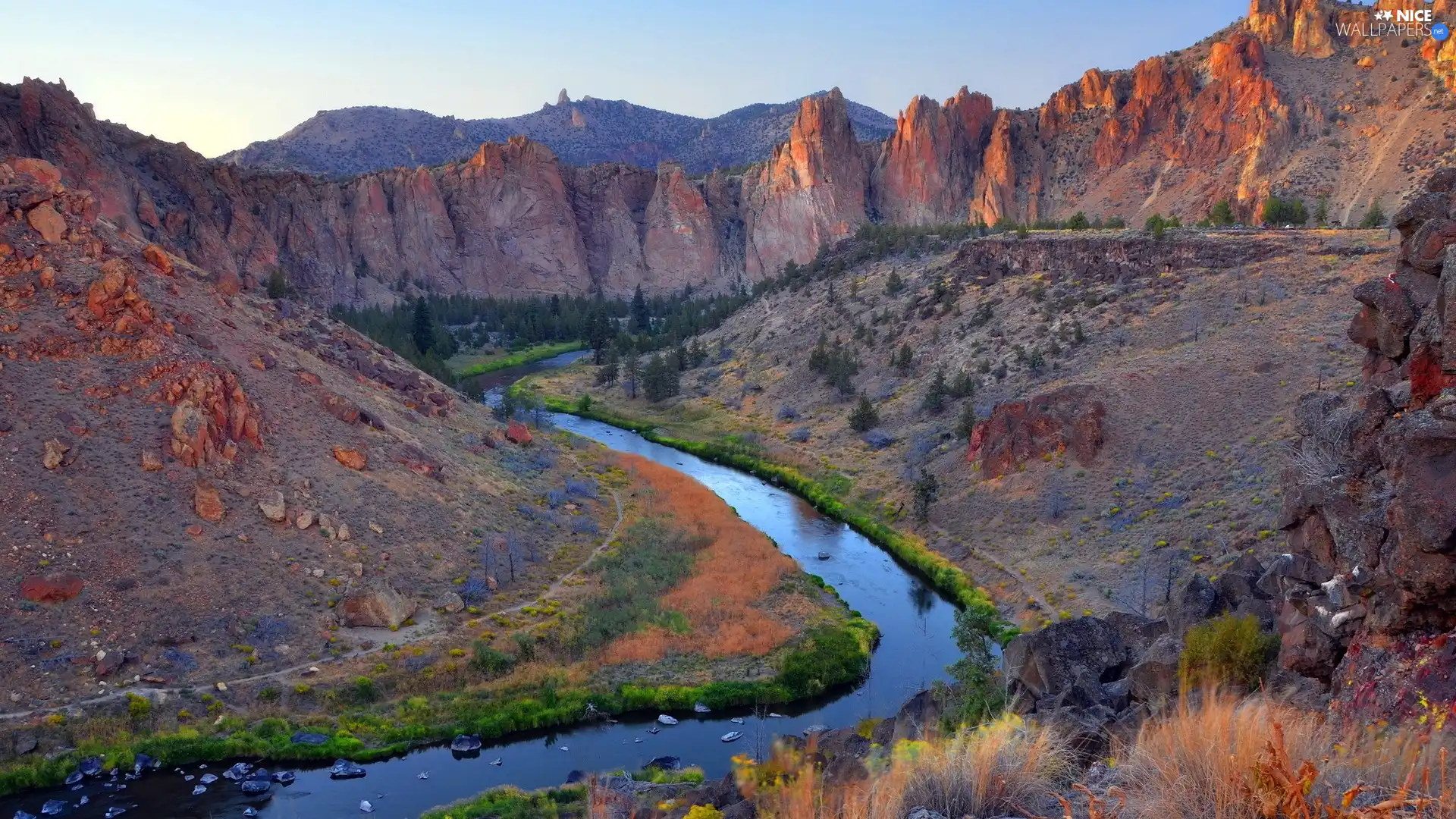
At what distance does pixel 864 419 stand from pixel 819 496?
301 inches

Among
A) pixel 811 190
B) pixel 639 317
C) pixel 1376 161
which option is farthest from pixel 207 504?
pixel 811 190

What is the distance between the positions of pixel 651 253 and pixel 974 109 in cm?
4619

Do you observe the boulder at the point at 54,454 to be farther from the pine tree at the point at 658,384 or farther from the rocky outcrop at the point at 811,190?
the rocky outcrop at the point at 811,190

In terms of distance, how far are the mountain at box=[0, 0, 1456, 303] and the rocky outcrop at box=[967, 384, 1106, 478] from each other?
104 ft

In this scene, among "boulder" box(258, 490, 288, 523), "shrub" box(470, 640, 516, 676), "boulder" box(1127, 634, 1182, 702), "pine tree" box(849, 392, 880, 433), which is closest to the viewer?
"boulder" box(1127, 634, 1182, 702)

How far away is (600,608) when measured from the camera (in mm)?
28047

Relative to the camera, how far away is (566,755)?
21.5 metres

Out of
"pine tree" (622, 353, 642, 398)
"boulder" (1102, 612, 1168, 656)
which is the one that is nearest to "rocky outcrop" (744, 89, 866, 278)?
"pine tree" (622, 353, 642, 398)

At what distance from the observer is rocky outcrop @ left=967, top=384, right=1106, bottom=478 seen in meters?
35.4

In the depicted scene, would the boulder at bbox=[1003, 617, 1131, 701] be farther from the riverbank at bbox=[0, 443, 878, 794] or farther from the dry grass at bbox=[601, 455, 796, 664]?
the dry grass at bbox=[601, 455, 796, 664]

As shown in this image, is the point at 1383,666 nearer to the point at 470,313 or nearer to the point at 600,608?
the point at 600,608

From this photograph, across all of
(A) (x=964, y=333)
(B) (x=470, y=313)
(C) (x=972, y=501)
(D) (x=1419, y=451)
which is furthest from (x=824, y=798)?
(B) (x=470, y=313)

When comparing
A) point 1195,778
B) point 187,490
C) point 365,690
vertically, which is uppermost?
point 1195,778

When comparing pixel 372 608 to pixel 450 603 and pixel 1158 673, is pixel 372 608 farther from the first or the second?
pixel 1158 673
